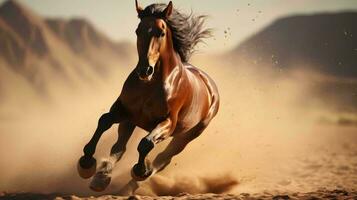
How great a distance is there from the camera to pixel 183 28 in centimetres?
596

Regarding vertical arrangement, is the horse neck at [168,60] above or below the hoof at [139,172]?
above

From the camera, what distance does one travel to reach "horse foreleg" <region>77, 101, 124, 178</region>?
5449 mm

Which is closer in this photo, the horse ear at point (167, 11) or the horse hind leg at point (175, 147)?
the horse ear at point (167, 11)

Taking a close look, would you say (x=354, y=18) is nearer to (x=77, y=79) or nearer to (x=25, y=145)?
(x=77, y=79)

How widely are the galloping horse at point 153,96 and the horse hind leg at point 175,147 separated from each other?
1.58ft

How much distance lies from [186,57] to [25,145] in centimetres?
418

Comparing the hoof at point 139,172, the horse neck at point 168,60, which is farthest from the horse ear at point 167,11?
the hoof at point 139,172

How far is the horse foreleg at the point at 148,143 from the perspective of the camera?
516 centimetres

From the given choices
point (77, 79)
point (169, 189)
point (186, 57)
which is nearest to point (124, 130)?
point (186, 57)

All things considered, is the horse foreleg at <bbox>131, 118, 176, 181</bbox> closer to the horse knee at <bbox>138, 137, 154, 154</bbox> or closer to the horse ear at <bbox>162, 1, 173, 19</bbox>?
the horse knee at <bbox>138, 137, 154, 154</bbox>

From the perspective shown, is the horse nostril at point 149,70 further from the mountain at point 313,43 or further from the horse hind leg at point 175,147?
the mountain at point 313,43

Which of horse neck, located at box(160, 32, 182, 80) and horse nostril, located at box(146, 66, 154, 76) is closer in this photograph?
horse nostril, located at box(146, 66, 154, 76)

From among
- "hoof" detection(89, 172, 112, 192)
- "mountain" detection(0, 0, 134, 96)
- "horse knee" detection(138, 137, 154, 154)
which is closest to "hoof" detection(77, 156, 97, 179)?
"hoof" detection(89, 172, 112, 192)

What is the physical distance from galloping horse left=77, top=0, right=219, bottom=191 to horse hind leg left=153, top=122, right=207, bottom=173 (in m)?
0.48
